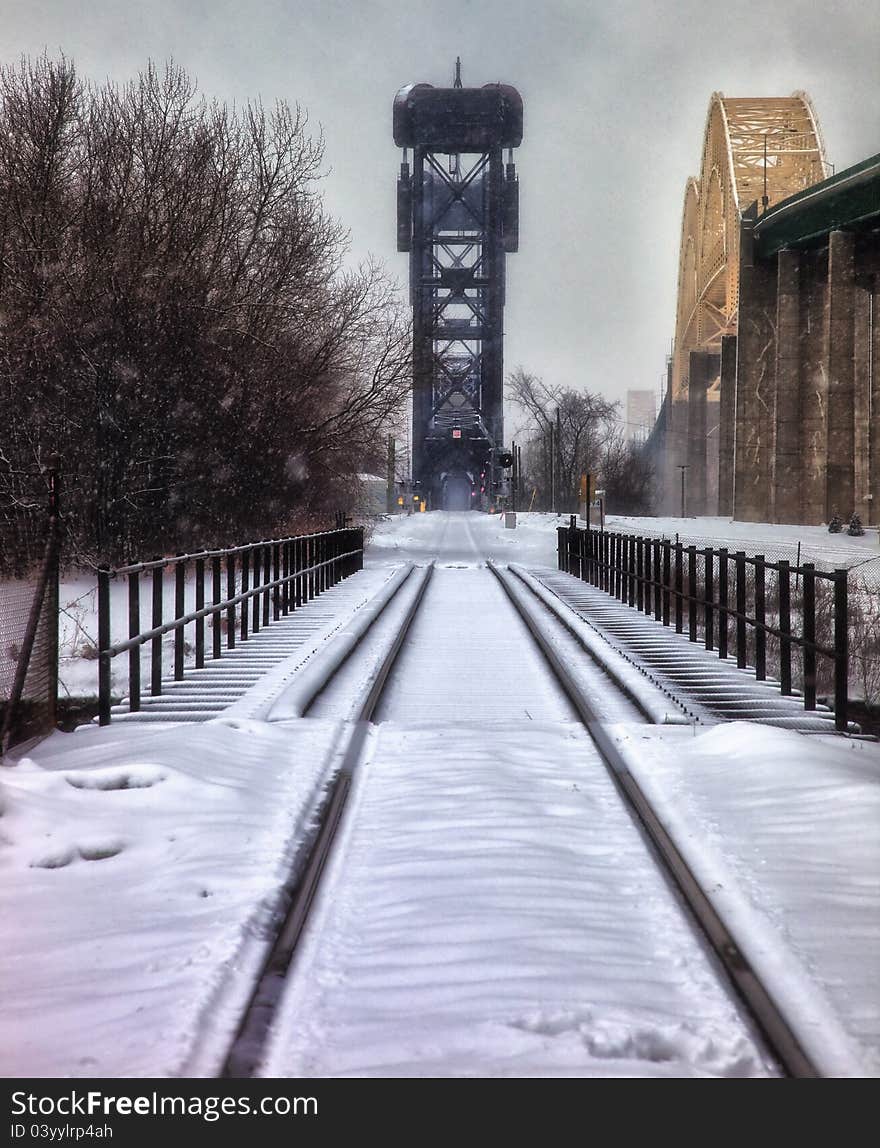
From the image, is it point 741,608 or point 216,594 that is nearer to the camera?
point 741,608

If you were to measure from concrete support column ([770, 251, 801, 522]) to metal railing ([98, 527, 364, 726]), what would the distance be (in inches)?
1292

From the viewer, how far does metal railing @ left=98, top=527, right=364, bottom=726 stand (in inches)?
328

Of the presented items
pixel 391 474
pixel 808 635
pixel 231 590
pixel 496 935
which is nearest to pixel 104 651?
pixel 231 590

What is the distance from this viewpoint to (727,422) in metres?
70.8

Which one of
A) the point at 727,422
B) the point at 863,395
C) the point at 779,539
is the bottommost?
the point at 779,539

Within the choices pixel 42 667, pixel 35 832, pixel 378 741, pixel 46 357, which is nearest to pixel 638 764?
pixel 378 741

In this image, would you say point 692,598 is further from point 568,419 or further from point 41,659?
point 568,419

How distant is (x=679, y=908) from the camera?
4449 millimetres

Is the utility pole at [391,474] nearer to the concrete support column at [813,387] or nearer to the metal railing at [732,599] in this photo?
the metal railing at [732,599]

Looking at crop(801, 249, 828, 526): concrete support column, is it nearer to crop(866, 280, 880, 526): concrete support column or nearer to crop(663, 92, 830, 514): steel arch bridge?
crop(866, 280, 880, 526): concrete support column

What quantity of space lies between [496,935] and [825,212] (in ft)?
176

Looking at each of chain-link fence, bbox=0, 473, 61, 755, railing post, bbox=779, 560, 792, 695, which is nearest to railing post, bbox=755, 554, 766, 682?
railing post, bbox=779, 560, 792, 695

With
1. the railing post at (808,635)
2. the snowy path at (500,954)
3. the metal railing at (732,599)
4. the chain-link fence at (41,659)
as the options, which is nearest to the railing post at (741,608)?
the metal railing at (732,599)

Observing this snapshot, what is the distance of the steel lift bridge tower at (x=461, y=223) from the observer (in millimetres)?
86312
